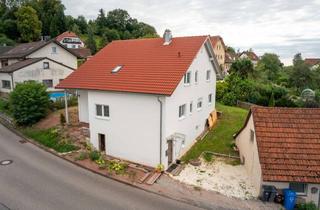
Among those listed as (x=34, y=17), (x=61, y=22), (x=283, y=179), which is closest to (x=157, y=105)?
(x=283, y=179)

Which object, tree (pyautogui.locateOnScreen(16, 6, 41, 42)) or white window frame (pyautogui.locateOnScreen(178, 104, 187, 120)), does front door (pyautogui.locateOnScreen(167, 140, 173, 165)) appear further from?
tree (pyautogui.locateOnScreen(16, 6, 41, 42))

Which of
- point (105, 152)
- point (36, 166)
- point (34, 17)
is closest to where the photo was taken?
point (36, 166)

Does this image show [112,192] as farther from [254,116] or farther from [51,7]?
[51,7]

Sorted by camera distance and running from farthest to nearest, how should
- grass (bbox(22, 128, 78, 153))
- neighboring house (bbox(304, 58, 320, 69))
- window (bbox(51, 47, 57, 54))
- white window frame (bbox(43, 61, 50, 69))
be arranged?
neighboring house (bbox(304, 58, 320, 69)) → window (bbox(51, 47, 57, 54)) → white window frame (bbox(43, 61, 50, 69)) → grass (bbox(22, 128, 78, 153))

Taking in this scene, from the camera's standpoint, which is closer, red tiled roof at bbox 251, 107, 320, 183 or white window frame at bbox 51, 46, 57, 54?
red tiled roof at bbox 251, 107, 320, 183

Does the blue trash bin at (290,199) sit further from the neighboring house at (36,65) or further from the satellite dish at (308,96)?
the neighboring house at (36,65)

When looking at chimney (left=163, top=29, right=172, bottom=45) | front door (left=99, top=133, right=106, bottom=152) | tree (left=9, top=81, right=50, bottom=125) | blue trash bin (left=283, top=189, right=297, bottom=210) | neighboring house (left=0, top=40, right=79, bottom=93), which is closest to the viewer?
blue trash bin (left=283, top=189, right=297, bottom=210)

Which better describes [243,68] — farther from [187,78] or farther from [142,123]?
[142,123]

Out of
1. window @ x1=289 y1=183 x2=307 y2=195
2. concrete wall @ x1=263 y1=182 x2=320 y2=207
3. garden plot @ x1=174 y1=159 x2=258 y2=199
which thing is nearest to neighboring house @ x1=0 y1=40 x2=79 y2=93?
garden plot @ x1=174 y1=159 x2=258 y2=199
